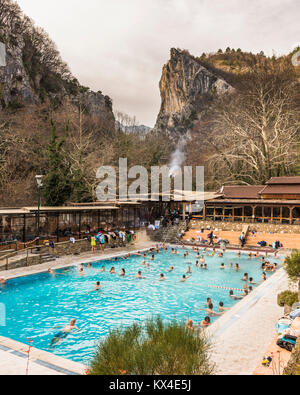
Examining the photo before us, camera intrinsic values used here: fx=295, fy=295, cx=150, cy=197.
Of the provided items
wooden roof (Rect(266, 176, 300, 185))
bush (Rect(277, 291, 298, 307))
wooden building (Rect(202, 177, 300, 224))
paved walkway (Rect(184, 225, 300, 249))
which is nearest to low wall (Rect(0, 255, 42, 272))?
bush (Rect(277, 291, 298, 307))

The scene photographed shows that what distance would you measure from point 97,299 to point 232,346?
7.22 metres

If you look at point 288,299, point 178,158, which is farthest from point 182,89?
point 288,299

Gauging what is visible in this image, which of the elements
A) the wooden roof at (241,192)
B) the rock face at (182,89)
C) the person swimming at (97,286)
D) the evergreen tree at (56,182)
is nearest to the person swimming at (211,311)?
the person swimming at (97,286)

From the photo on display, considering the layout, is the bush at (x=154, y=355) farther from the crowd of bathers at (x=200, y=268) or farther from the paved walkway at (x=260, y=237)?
the paved walkway at (x=260, y=237)

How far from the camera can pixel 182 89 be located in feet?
376

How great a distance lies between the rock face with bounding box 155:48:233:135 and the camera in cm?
10588

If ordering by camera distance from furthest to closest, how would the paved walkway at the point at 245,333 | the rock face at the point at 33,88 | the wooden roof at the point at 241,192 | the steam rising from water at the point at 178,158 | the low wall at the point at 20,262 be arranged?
the steam rising from water at the point at 178,158 → the rock face at the point at 33,88 → the wooden roof at the point at 241,192 → the low wall at the point at 20,262 → the paved walkway at the point at 245,333

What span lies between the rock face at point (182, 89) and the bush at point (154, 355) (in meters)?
103

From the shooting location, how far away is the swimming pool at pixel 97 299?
948 cm

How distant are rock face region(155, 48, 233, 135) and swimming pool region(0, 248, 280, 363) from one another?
9192 centimetres

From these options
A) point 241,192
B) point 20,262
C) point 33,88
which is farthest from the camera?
point 33,88

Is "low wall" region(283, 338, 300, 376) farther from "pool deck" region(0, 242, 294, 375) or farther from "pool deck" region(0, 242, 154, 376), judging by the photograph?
"pool deck" region(0, 242, 154, 376)

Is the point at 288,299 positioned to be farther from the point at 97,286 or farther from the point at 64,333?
the point at 97,286

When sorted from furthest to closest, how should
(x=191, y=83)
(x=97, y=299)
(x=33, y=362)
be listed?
(x=191, y=83), (x=97, y=299), (x=33, y=362)
